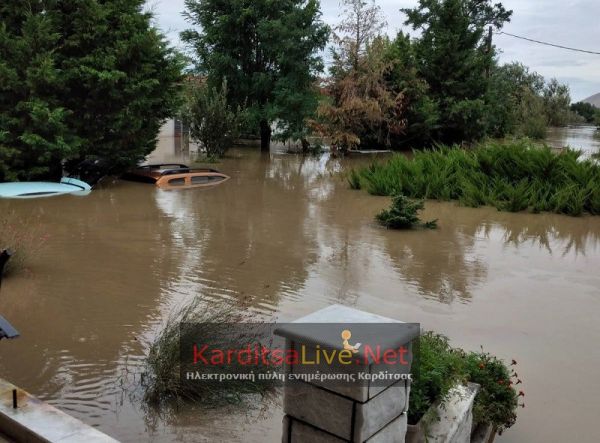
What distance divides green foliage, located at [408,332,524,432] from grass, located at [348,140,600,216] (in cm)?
1096

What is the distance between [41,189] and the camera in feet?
45.3

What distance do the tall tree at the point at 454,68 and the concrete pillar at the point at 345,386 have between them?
1152 inches

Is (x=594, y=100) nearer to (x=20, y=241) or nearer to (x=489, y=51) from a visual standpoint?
(x=489, y=51)

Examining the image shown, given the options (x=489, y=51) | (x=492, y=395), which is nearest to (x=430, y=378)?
(x=492, y=395)

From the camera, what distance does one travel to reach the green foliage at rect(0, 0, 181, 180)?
14438 millimetres

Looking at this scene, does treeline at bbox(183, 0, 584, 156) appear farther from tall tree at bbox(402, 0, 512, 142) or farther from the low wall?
the low wall

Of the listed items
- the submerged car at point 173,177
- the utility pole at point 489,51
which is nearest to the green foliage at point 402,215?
the submerged car at point 173,177

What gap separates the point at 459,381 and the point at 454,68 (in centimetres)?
2968

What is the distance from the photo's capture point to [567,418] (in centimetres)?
477

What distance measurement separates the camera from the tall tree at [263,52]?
26.3 meters

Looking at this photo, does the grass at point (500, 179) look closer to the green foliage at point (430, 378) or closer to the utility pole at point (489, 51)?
the green foliage at point (430, 378)

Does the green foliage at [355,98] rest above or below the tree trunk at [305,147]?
above

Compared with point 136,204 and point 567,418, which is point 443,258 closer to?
point 567,418

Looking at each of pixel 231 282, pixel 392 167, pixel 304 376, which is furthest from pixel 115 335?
pixel 392 167
